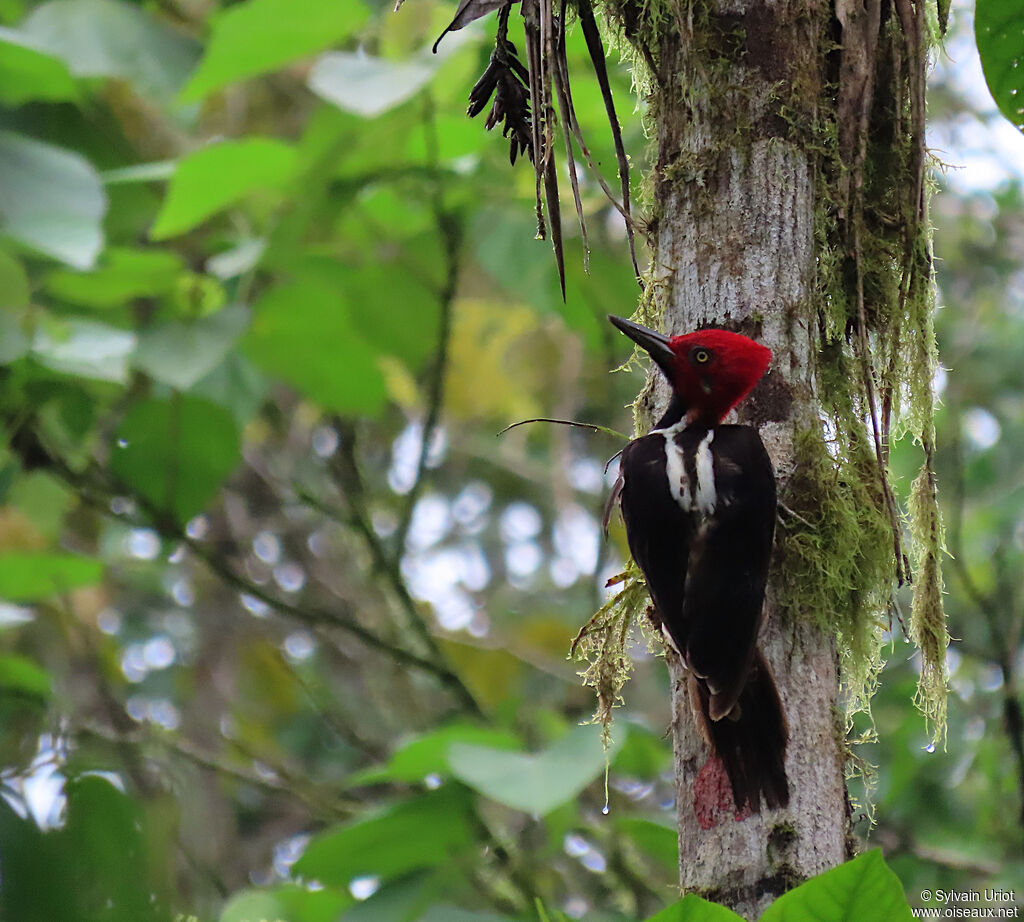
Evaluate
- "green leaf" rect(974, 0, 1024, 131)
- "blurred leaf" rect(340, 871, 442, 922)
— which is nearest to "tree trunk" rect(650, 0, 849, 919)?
"green leaf" rect(974, 0, 1024, 131)

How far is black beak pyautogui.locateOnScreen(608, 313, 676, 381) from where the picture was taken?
2.30 metres

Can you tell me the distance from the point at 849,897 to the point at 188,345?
2275mm

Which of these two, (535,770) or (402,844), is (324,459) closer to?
(402,844)

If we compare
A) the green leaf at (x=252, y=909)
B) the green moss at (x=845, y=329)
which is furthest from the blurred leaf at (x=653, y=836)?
the green leaf at (x=252, y=909)

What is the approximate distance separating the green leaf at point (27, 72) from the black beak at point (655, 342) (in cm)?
186

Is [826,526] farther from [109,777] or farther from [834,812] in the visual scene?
[109,777]

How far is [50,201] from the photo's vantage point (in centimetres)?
288

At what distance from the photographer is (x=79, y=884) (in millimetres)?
765

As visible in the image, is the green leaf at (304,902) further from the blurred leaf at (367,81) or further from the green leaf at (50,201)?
the blurred leaf at (367,81)

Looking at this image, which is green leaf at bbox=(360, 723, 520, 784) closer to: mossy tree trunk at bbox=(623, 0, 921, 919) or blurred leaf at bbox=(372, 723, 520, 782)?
blurred leaf at bbox=(372, 723, 520, 782)

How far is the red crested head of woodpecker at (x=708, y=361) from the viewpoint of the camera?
83.9 inches

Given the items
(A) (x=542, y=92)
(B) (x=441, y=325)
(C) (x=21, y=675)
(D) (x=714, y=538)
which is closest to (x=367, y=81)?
(B) (x=441, y=325)

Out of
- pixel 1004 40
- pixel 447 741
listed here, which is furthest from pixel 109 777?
pixel 447 741

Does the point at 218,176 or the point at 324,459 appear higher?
the point at 218,176
